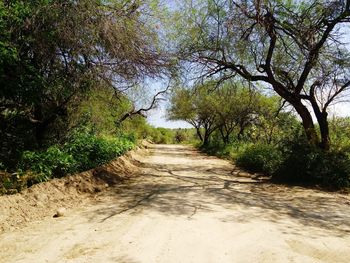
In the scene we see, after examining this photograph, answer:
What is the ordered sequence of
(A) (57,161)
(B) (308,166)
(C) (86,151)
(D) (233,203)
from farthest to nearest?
(C) (86,151) < (B) (308,166) < (A) (57,161) < (D) (233,203)

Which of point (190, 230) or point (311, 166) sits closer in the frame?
point (190, 230)

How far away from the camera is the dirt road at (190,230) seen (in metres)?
5.02

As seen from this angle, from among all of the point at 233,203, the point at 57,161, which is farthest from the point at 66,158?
the point at 233,203

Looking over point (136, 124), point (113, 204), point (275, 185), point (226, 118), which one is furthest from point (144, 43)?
point (136, 124)

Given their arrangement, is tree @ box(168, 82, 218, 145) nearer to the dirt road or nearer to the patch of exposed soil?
the patch of exposed soil

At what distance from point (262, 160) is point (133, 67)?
769 centimetres

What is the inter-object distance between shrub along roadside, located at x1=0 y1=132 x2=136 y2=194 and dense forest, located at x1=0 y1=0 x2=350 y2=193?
3cm

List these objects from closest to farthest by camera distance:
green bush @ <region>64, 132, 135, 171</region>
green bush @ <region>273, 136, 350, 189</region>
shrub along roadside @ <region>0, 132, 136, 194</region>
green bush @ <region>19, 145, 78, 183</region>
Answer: shrub along roadside @ <region>0, 132, 136, 194</region> → green bush @ <region>19, 145, 78, 183</region> → green bush @ <region>64, 132, 135, 171</region> → green bush @ <region>273, 136, 350, 189</region>

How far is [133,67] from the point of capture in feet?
33.4

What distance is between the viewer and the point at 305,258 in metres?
4.92

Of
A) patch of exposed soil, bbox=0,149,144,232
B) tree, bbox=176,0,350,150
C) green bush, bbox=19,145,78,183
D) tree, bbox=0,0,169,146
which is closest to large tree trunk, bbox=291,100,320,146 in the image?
tree, bbox=176,0,350,150

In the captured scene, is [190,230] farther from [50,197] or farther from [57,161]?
[57,161]

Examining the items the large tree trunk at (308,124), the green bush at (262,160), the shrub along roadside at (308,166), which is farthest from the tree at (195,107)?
the shrub along roadside at (308,166)

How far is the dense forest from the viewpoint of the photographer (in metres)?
8.80
